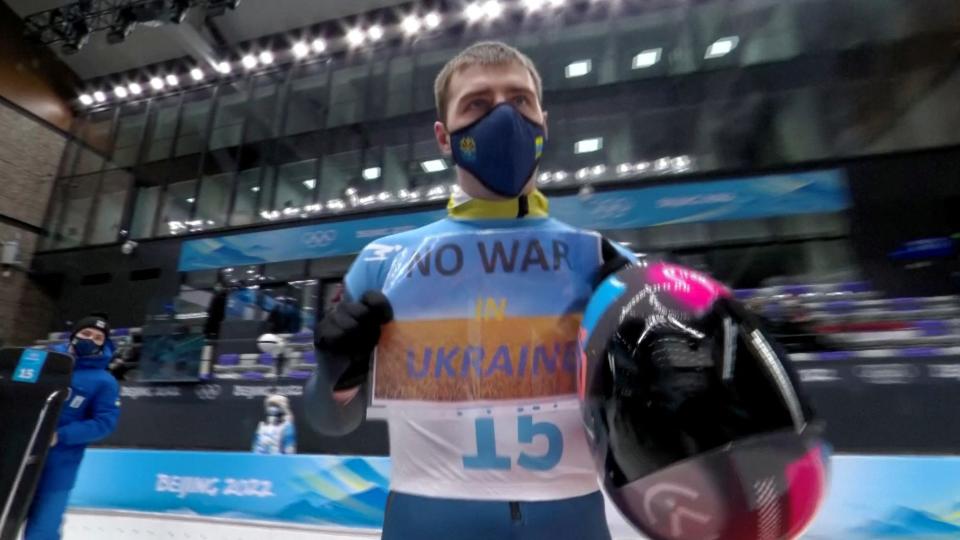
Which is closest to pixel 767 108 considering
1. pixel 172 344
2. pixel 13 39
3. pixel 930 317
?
pixel 930 317

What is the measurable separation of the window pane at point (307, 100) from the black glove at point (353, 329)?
1037 cm

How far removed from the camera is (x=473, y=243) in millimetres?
860

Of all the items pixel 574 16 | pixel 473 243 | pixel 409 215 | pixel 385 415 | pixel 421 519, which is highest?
pixel 574 16

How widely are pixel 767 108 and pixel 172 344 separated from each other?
8.49 metres

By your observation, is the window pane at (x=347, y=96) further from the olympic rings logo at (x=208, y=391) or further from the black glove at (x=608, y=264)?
the black glove at (x=608, y=264)

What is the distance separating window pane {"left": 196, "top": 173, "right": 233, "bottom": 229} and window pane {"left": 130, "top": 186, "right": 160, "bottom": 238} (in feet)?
4.10

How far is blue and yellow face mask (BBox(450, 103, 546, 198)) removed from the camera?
0.90m

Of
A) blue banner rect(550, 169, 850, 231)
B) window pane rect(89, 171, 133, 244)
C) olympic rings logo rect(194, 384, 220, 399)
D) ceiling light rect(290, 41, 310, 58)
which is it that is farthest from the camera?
window pane rect(89, 171, 133, 244)

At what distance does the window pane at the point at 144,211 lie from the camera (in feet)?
35.0

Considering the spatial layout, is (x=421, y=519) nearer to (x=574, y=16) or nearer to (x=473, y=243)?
(x=473, y=243)

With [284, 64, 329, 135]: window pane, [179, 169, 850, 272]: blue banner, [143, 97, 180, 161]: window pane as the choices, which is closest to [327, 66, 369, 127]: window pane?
[284, 64, 329, 135]: window pane

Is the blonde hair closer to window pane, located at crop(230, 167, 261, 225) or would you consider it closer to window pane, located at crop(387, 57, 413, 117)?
window pane, located at crop(387, 57, 413, 117)

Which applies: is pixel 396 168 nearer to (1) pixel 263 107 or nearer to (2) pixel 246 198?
(2) pixel 246 198

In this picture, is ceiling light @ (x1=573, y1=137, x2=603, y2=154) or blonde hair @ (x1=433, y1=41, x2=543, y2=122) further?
ceiling light @ (x1=573, y1=137, x2=603, y2=154)
